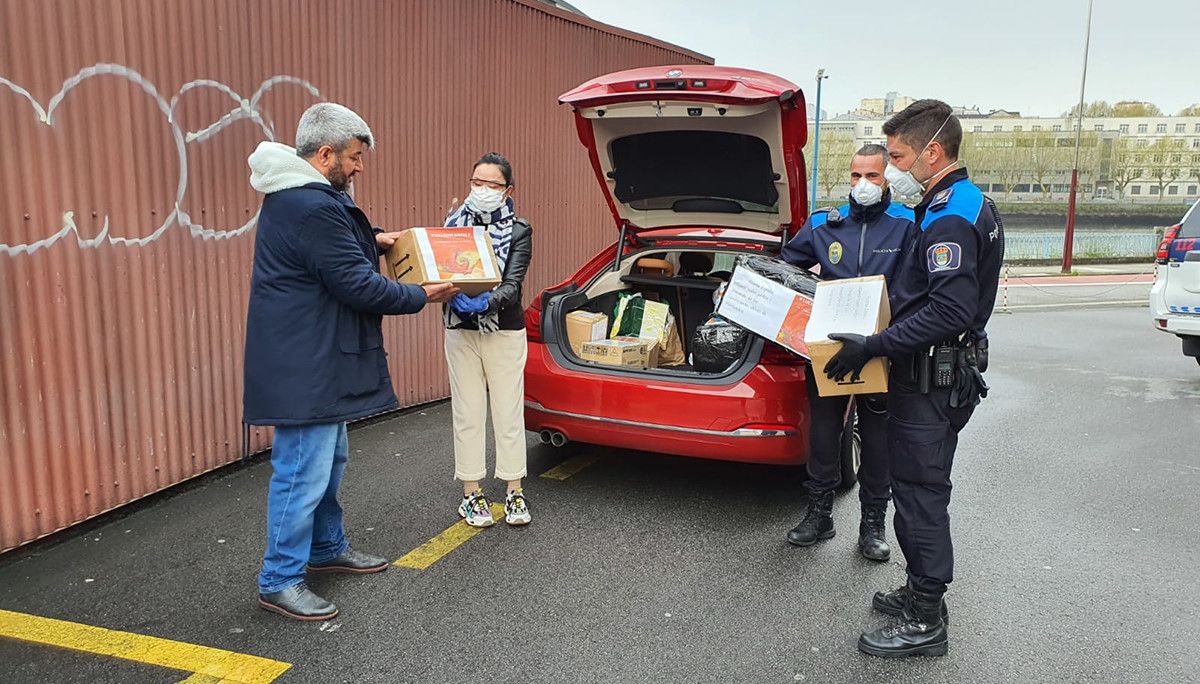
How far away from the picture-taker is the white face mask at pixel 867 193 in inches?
137

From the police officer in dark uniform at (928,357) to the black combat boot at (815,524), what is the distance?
32.3 inches

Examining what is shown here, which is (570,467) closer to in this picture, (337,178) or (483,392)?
(483,392)

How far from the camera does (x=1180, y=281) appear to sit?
7.80 metres

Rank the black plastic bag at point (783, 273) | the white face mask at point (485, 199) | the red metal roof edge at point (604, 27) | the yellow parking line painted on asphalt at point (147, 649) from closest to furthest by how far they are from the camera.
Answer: the yellow parking line painted on asphalt at point (147, 649) < the black plastic bag at point (783, 273) < the white face mask at point (485, 199) < the red metal roof edge at point (604, 27)

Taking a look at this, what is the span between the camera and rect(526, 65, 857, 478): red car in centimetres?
397

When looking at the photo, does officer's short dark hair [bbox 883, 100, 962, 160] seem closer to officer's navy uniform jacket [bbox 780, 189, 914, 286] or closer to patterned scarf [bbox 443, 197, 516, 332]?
officer's navy uniform jacket [bbox 780, 189, 914, 286]

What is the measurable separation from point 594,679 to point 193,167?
3.43 meters

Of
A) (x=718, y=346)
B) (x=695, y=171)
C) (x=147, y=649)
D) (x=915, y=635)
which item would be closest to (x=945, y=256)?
(x=915, y=635)

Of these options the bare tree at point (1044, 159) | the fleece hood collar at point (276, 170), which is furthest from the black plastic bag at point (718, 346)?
the bare tree at point (1044, 159)

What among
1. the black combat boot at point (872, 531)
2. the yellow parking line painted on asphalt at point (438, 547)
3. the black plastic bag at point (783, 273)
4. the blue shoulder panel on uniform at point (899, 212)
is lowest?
the yellow parking line painted on asphalt at point (438, 547)

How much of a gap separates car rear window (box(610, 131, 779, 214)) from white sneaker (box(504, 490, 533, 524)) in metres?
2.13

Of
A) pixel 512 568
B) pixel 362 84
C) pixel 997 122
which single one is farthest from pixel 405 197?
pixel 997 122

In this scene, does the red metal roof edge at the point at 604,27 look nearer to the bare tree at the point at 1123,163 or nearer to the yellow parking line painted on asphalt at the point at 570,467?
the yellow parking line painted on asphalt at the point at 570,467

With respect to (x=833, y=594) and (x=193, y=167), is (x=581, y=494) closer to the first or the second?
(x=833, y=594)
